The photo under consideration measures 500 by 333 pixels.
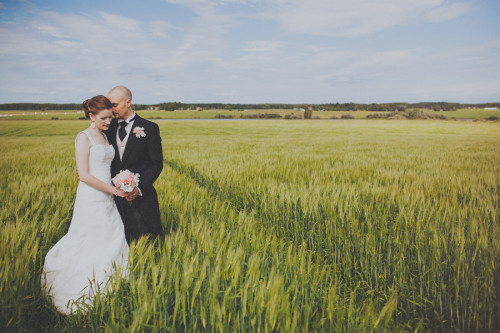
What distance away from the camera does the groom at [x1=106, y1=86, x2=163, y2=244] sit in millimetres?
2533

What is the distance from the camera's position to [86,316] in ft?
5.86

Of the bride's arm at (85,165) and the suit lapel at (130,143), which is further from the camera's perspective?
the suit lapel at (130,143)

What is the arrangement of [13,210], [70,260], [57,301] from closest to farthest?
[57,301]
[70,260]
[13,210]

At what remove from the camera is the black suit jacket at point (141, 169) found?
2.55m

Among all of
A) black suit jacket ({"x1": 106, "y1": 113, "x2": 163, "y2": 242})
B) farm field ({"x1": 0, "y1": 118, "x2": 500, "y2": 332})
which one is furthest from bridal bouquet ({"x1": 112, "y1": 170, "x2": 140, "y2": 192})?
farm field ({"x1": 0, "y1": 118, "x2": 500, "y2": 332})

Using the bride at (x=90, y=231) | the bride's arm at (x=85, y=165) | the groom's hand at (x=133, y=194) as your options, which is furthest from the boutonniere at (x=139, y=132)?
the groom's hand at (x=133, y=194)

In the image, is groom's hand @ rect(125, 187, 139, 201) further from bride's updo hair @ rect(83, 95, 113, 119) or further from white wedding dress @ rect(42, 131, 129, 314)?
bride's updo hair @ rect(83, 95, 113, 119)

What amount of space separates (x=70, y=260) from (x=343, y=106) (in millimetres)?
107497

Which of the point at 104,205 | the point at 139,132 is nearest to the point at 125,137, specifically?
the point at 139,132

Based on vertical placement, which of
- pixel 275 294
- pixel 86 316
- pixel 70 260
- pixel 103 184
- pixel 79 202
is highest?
pixel 103 184

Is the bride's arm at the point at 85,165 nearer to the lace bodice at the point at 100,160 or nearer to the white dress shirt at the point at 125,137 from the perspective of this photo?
the lace bodice at the point at 100,160

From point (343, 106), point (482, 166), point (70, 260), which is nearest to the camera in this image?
point (70, 260)

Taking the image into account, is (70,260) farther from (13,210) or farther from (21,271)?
(13,210)

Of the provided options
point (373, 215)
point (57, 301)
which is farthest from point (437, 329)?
point (57, 301)
